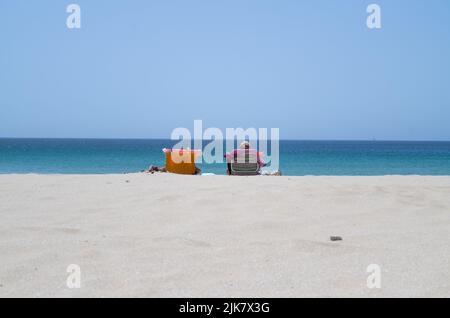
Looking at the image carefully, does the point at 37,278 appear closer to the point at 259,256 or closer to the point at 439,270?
the point at 259,256

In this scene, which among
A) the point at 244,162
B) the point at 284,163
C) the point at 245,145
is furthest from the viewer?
the point at 284,163

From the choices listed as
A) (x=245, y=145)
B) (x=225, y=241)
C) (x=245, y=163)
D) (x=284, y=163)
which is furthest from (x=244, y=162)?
(x=284, y=163)

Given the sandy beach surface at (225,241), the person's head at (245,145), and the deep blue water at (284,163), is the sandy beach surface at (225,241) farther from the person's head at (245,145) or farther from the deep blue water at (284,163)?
the deep blue water at (284,163)

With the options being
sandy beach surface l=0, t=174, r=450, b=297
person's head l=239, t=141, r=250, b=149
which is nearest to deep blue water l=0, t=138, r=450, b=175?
person's head l=239, t=141, r=250, b=149

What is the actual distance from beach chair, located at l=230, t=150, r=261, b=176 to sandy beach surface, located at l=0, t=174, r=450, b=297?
18.5ft

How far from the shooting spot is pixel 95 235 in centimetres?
454

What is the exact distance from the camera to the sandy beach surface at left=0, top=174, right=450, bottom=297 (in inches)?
128

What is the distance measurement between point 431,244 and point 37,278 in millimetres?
3202

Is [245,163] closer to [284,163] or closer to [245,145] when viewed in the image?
[245,145]

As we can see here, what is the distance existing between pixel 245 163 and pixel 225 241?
28.4ft

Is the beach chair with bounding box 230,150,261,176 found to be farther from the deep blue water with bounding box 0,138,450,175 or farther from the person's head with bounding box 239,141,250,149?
the deep blue water with bounding box 0,138,450,175

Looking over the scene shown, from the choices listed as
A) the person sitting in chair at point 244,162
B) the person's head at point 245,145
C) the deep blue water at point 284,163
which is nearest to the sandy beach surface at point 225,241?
the person sitting in chair at point 244,162

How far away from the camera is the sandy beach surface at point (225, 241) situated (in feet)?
10.7

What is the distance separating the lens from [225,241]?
436 centimetres
